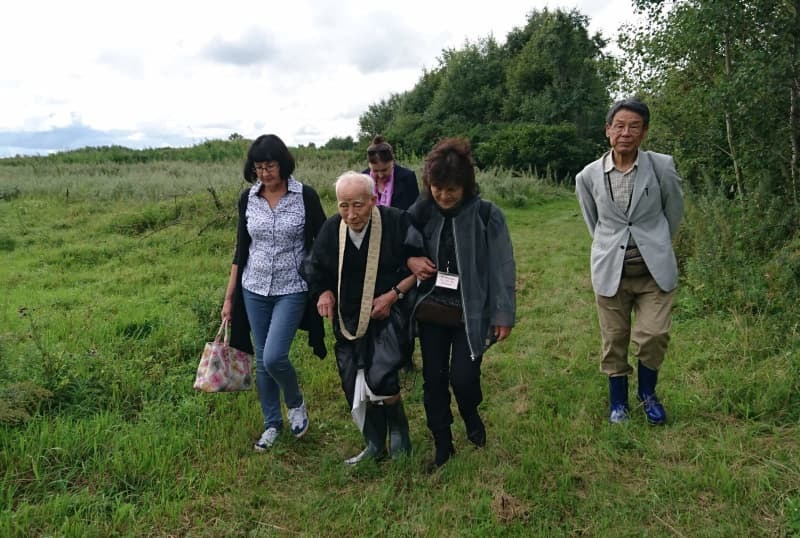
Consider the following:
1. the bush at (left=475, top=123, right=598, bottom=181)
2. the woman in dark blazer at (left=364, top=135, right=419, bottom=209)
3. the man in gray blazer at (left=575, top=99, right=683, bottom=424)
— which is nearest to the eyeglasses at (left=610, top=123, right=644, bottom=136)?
the man in gray blazer at (left=575, top=99, right=683, bottom=424)

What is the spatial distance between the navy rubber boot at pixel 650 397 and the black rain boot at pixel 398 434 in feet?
→ 5.48

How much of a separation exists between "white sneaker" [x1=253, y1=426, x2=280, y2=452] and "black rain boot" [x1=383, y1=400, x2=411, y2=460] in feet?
2.70

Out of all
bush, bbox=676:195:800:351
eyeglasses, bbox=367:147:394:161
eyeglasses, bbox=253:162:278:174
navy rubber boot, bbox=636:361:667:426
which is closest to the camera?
eyeglasses, bbox=253:162:278:174

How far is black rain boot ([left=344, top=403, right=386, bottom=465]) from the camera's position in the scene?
136 inches

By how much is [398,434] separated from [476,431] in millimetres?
509

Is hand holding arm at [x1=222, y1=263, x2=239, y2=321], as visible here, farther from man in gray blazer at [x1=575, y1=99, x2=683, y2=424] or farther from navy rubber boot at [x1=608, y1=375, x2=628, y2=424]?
navy rubber boot at [x1=608, y1=375, x2=628, y2=424]

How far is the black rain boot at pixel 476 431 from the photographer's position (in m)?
3.55

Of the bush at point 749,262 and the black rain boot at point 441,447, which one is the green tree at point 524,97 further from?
the black rain boot at point 441,447

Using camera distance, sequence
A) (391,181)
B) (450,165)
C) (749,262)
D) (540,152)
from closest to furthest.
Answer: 1. (450,165)
2. (391,181)
3. (749,262)
4. (540,152)

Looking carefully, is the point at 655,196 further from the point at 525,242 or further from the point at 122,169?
the point at 122,169

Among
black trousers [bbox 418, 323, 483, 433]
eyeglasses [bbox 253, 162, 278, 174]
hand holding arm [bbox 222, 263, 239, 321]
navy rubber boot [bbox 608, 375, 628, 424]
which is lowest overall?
navy rubber boot [bbox 608, 375, 628, 424]

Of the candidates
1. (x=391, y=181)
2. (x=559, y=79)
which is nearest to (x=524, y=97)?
(x=559, y=79)

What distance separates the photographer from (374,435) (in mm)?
3498

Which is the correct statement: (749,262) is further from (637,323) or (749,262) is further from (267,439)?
(267,439)
